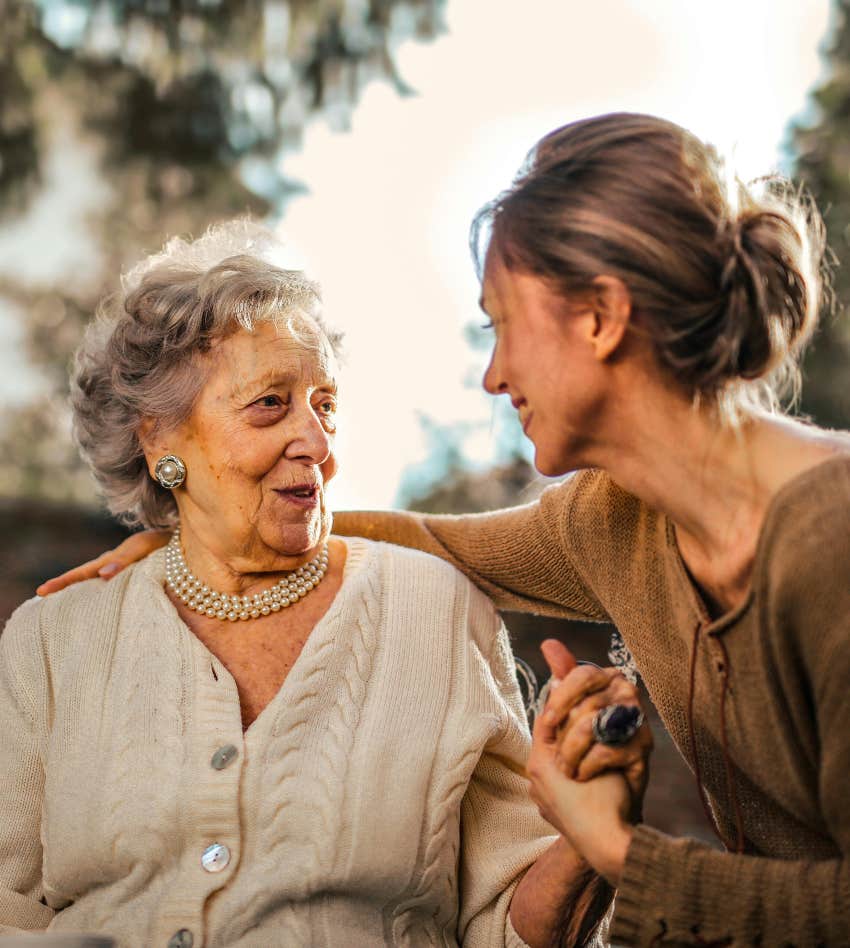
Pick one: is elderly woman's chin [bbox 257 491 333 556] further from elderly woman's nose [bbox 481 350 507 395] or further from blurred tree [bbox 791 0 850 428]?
blurred tree [bbox 791 0 850 428]

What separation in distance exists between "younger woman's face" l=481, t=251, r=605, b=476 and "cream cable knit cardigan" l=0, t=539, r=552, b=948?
0.58 m

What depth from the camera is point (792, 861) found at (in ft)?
5.65

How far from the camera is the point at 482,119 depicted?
5633 millimetres

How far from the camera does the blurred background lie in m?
5.04

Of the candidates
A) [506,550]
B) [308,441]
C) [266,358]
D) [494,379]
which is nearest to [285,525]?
[308,441]

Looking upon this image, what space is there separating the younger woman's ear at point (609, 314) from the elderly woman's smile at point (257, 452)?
77 cm

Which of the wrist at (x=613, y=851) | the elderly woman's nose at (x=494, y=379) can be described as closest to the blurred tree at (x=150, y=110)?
the elderly woman's nose at (x=494, y=379)

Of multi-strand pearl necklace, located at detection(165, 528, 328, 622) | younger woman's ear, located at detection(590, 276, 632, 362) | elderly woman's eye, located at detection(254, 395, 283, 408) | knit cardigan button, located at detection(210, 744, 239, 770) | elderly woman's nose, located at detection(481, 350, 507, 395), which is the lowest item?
knit cardigan button, located at detection(210, 744, 239, 770)

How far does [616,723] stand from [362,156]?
474cm

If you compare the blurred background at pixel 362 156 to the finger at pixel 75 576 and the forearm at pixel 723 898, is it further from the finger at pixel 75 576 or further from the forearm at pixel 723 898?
the forearm at pixel 723 898

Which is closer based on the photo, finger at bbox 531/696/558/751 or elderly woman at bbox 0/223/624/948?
finger at bbox 531/696/558/751

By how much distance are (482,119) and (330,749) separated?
13.5ft

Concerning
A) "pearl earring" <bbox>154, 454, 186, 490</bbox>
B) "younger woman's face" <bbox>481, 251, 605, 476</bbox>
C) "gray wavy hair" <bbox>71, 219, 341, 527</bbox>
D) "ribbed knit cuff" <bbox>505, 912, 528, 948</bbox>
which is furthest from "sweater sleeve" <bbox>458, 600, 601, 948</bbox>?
"gray wavy hair" <bbox>71, 219, 341, 527</bbox>

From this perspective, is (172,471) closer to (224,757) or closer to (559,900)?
(224,757)
